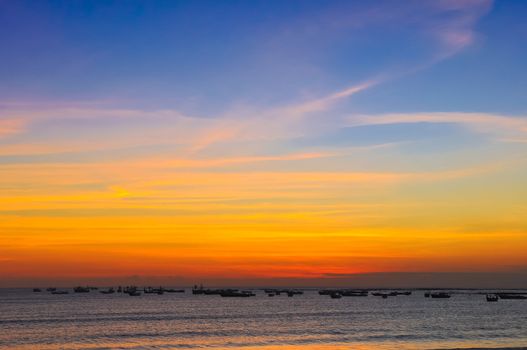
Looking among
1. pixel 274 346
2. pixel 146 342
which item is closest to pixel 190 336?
pixel 146 342

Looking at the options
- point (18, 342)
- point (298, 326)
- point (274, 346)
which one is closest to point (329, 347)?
point (274, 346)

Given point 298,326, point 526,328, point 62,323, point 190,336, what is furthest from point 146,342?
point 526,328

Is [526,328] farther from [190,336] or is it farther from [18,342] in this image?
[18,342]

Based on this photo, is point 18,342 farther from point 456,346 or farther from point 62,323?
point 456,346

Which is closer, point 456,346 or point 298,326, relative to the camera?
point 456,346

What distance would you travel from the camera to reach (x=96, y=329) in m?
74.7

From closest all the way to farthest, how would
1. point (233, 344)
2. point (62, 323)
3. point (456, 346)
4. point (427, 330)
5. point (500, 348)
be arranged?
point (500, 348) < point (456, 346) < point (233, 344) < point (427, 330) < point (62, 323)

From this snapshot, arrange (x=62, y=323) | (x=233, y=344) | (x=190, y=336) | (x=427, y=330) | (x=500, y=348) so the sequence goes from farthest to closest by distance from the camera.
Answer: (x=62, y=323) < (x=427, y=330) < (x=190, y=336) < (x=233, y=344) < (x=500, y=348)

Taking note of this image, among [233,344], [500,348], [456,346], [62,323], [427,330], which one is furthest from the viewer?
[62,323]

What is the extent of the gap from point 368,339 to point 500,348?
14.9 meters

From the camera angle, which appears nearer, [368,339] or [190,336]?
[368,339]

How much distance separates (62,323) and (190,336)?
2774cm

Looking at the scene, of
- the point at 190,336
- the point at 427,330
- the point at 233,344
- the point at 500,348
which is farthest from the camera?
the point at 427,330

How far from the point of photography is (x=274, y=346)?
54469mm
